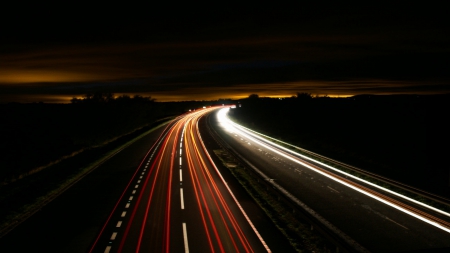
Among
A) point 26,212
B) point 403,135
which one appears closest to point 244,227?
point 26,212

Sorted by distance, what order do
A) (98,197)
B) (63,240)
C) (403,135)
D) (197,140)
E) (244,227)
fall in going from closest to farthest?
1. (63,240)
2. (244,227)
3. (98,197)
4. (197,140)
5. (403,135)

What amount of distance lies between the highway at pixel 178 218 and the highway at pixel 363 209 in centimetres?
373

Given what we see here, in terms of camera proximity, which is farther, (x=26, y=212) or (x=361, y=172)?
(x=361, y=172)

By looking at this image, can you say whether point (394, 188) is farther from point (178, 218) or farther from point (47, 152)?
point (47, 152)

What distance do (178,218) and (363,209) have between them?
8916 millimetres

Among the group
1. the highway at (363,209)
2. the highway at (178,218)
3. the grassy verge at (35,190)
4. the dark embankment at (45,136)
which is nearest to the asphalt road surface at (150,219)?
the highway at (178,218)

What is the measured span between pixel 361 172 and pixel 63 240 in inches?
727

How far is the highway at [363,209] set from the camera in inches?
523

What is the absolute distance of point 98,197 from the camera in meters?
20.6

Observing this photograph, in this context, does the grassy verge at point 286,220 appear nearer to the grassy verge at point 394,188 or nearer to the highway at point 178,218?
the highway at point 178,218

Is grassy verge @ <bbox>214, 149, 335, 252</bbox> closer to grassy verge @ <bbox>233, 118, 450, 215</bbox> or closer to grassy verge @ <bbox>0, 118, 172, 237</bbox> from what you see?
grassy verge @ <bbox>233, 118, 450, 215</bbox>

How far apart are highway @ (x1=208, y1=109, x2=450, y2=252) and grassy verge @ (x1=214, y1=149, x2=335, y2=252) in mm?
944

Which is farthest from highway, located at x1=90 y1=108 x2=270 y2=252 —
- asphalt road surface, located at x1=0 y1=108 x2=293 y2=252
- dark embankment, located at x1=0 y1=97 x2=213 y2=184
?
dark embankment, located at x1=0 y1=97 x2=213 y2=184

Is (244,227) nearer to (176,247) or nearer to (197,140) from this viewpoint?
(176,247)
